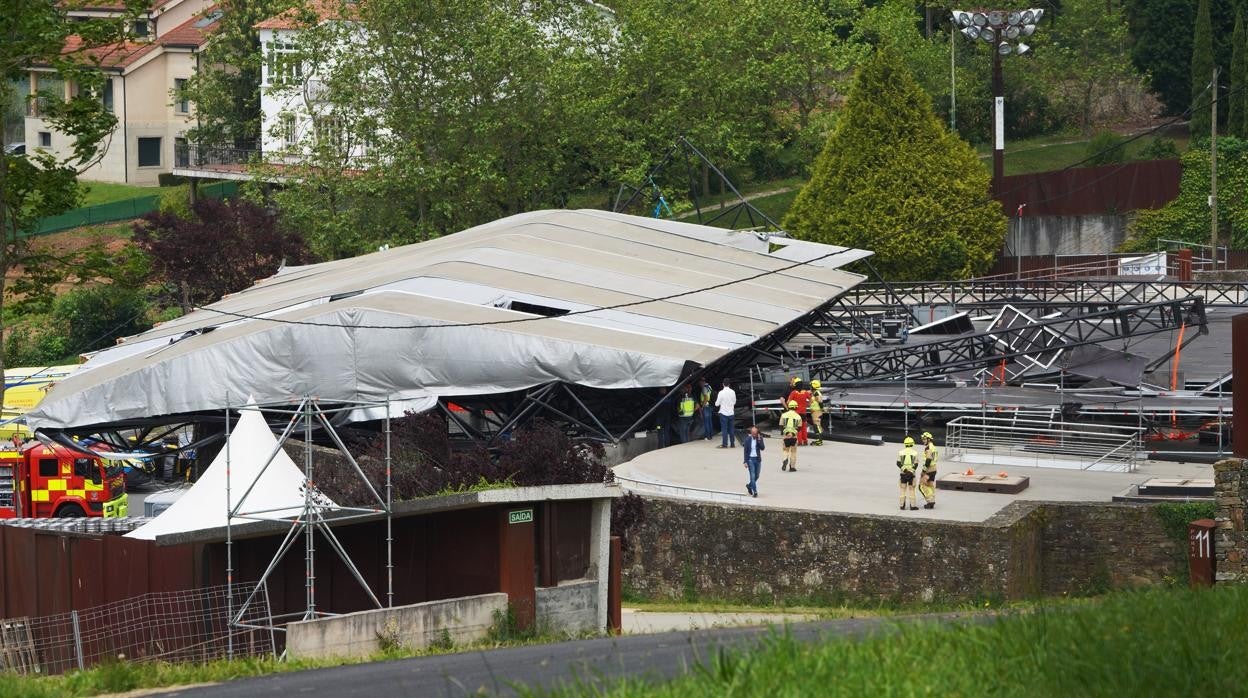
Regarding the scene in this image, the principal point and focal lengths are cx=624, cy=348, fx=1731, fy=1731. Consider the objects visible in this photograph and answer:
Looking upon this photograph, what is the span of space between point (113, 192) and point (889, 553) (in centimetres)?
6974

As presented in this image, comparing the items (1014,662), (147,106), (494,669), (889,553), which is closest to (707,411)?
(889,553)

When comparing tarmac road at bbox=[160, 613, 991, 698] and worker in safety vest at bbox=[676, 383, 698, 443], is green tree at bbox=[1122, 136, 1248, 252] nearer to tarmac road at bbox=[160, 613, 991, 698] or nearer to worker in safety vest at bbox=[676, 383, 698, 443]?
worker in safety vest at bbox=[676, 383, 698, 443]

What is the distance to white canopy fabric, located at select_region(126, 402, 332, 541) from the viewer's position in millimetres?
22031

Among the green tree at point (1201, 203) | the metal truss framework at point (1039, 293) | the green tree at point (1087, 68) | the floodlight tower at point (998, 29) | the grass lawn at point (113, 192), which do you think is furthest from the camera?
the grass lawn at point (113, 192)

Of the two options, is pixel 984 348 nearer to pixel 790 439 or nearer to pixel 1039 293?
pixel 790 439

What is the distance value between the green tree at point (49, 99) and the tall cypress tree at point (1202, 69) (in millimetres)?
52931

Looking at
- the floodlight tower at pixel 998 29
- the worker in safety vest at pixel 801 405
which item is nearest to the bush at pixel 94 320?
the floodlight tower at pixel 998 29

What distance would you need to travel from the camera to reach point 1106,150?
2694 inches

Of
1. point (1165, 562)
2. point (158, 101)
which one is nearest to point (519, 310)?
point (1165, 562)

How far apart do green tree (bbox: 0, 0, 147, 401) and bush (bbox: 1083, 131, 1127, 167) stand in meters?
49.9

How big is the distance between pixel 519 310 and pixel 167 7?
6440 centimetres

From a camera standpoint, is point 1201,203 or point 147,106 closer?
point 1201,203

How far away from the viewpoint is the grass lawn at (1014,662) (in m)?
9.47

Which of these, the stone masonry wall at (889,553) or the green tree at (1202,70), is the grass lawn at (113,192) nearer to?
the green tree at (1202,70)
